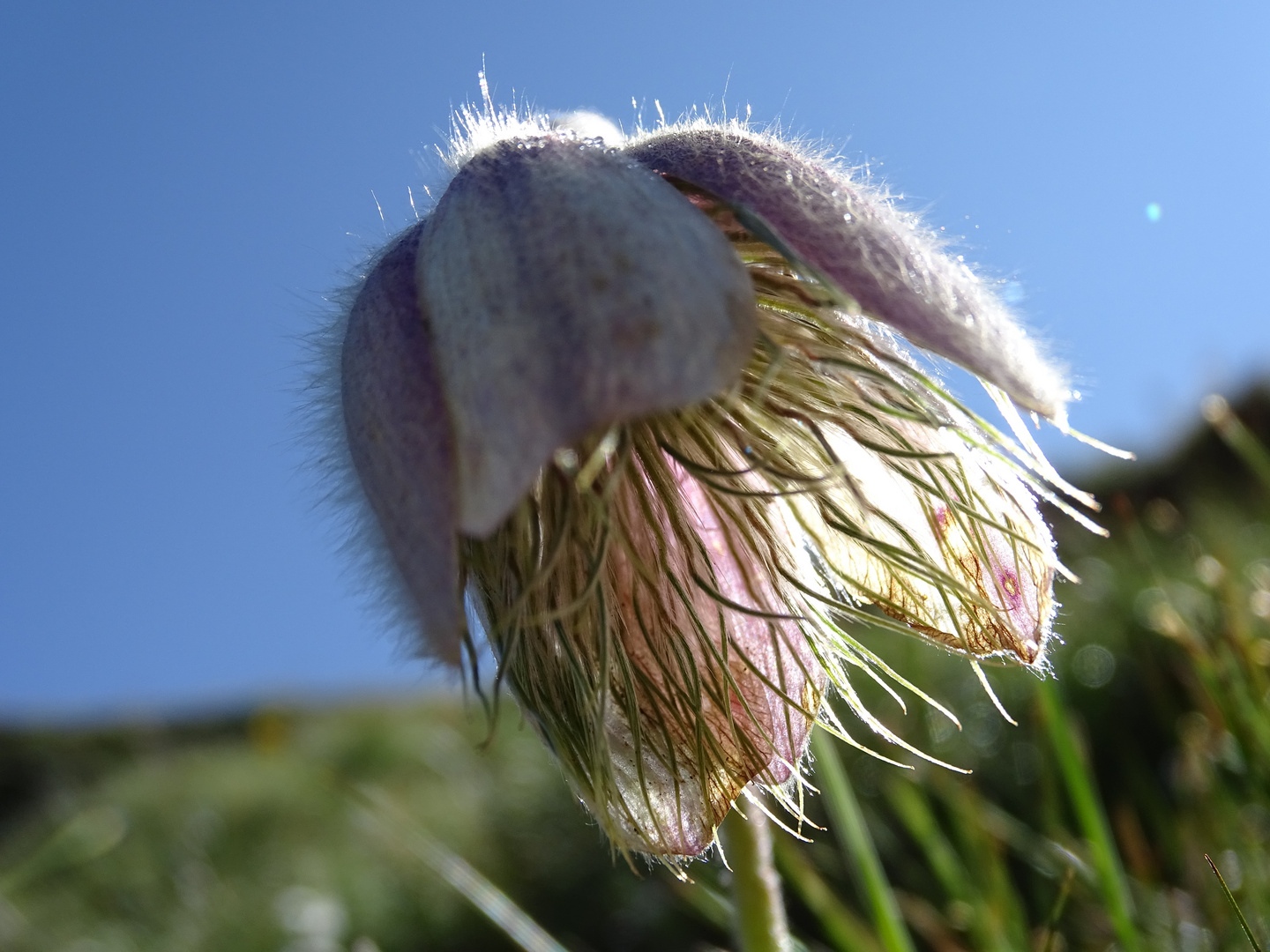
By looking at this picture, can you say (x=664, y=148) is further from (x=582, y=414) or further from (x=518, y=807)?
(x=518, y=807)

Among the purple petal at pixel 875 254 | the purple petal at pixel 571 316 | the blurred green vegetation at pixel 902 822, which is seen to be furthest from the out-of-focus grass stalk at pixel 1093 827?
the purple petal at pixel 571 316

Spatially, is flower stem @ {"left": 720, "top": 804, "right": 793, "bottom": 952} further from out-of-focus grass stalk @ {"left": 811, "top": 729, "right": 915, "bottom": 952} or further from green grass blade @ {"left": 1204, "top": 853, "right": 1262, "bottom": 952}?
green grass blade @ {"left": 1204, "top": 853, "right": 1262, "bottom": 952}

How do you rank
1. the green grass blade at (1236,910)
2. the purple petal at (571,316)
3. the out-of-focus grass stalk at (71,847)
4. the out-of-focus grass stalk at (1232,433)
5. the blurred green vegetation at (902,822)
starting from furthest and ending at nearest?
1. the out-of-focus grass stalk at (71,847)
2. the out-of-focus grass stalk at (1232,433)
3. the blurred green vegetation at (902,822)
4. the green grass blade at (1236,910)
5. the purple petal at (571,316)

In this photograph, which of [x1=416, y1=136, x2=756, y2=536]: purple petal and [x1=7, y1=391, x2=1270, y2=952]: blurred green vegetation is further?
[x1=7, y1=391, x2=1270, y2=952]: blurred green vegetation

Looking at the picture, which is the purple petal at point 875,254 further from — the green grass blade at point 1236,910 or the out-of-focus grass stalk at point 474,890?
the out-of-focus grass stalk at point 474,890

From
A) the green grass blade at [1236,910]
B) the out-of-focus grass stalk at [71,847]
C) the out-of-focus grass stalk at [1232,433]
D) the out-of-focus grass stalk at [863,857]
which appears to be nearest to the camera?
the green grass blade at [1236,910]

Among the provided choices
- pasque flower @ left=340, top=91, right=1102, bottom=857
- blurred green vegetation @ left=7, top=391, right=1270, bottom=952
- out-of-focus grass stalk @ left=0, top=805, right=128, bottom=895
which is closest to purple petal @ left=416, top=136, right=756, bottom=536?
pasque flower @ left=340, top=91, right=1102, bottom=857

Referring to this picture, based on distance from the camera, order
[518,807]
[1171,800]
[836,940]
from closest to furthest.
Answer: [836,940] < [1171,800] < [518,807]

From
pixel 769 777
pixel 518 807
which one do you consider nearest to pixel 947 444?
pixel 769 777
